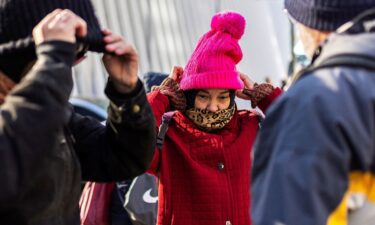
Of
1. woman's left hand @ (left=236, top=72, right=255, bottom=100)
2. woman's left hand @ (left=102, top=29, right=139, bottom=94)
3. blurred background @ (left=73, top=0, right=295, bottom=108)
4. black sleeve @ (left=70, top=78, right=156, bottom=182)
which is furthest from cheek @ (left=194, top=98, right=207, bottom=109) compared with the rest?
blurred background @ (left=73, top=0, right=295, bottom=108)

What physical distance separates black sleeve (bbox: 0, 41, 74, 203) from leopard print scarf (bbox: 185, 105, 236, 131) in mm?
1721

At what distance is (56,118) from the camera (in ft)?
5.84

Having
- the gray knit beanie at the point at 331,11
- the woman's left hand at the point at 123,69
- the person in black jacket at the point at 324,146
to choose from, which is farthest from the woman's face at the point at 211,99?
the person in black jacket at the point at 324,146

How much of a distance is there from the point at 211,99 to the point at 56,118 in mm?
1797

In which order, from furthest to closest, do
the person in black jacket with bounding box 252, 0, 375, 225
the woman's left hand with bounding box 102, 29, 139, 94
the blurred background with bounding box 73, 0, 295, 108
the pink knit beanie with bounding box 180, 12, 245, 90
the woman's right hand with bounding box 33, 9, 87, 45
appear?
the blurred background with bounding box 73, 0, 295, 108 → the pink knit beanie with bounding box 180, 12, 245, 90 → the woman's left hand with bounding box 102, 29, 139, 94 → the woman's right hand with bounding box 33, 9, 87, 45 → the person in black jacket with bounding box 252, 0, 375, 225

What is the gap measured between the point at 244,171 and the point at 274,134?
5.65ft

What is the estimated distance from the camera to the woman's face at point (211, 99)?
3520 millimetres

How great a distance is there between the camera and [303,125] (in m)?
1.64

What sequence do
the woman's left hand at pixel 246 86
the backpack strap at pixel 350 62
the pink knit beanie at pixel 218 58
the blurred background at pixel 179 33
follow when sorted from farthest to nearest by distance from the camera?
1. the blurred background at pixel 179 33
2. the woman's left hand at pixel 246 86
3. the pink knit beanie at pixel 218 58
4. the backpack strap at pixel 350 62

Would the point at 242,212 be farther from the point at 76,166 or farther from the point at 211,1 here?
the point at 211,1

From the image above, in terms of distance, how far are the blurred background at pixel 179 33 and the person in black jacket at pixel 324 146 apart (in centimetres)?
930

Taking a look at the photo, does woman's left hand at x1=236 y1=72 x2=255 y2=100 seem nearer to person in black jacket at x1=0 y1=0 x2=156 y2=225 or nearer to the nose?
the nose

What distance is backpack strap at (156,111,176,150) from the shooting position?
337cm

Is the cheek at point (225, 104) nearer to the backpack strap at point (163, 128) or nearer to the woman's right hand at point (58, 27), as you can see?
the backpack strap at point (163, 128)
